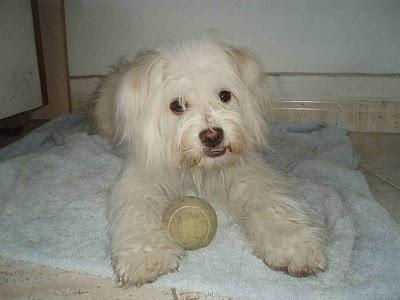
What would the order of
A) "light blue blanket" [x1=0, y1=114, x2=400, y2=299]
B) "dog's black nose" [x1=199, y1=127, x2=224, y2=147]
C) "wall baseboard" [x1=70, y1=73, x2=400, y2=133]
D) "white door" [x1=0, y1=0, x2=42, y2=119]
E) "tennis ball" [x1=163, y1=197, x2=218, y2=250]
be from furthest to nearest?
"wall baseboard" [x1=70, y1=73, x2=400, y2=133]
"white door" [x1=0, y1=0, x2=42, y2=119]
"dog's black nose" [x1=199, y1=127, x2=224, y2=147]
"tennis ball" [x1=163, y1=197, x2=218, y2=250]
"light blue blanket" [x1=0, y1=114, x2=400, y2=299]

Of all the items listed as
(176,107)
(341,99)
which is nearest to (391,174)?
(341,99)

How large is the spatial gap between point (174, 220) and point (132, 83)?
0.60 meters

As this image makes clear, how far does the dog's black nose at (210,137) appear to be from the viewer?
1343mm

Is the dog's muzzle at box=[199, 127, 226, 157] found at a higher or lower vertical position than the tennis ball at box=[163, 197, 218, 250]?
higher

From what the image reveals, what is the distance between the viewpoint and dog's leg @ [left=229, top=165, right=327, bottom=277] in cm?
114

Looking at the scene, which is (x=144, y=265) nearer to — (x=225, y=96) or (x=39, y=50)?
(x=225, y=96)

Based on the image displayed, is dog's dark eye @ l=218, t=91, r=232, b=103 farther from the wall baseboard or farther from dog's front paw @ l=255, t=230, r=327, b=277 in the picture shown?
Answer: the wall baseboard

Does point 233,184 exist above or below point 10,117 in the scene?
above

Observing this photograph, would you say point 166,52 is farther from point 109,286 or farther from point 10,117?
point 10,117

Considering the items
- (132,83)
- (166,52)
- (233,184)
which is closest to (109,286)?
(233,184)

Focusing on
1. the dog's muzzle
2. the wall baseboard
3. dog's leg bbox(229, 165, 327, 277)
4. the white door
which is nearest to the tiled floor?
the wall baseboard

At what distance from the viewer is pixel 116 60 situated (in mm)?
2939

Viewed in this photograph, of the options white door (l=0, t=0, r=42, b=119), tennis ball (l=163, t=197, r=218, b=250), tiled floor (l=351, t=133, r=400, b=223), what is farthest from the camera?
white door (l=0, t=0, r=42, b=119)

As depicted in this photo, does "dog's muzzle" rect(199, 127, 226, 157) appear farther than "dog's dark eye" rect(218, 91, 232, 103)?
No
